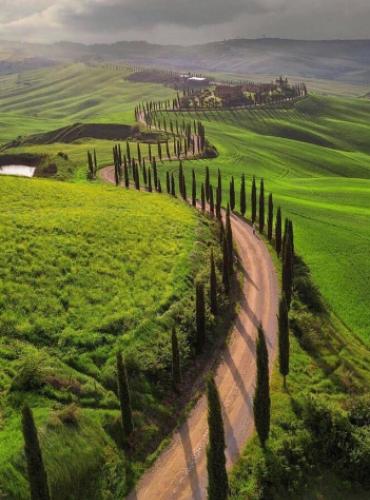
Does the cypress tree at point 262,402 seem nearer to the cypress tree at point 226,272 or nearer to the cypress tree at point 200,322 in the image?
the cypress tree at point 200,322

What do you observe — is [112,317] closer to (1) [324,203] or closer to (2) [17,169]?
(1) [324,203]

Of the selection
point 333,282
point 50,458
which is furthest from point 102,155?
point 50,458

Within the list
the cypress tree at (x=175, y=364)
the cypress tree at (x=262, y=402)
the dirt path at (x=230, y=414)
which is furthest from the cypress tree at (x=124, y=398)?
the cypress tree at (x=262, y=402)

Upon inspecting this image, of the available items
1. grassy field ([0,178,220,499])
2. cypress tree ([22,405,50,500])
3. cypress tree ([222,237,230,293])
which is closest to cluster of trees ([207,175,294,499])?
grassy field ([0,178,220,499])

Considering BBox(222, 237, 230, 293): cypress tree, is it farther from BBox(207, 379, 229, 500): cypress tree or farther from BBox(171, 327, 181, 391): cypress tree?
BBox(207, 379, 229, 500): cypress tree

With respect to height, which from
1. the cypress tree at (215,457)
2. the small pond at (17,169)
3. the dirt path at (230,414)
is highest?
the small pond at (17,169)
